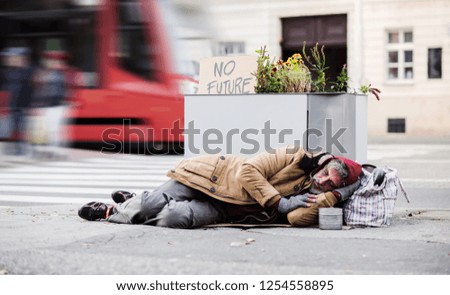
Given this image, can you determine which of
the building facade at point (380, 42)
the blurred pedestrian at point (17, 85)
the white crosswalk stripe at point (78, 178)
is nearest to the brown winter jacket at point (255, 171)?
the white crosswalk stripe at point (78, 178)

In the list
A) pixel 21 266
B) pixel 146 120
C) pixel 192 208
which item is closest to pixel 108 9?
pixel 146 120

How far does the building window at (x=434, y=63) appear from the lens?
27.0 meters

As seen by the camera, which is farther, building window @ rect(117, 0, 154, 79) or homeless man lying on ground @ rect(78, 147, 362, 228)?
building window @ rect(117, 0, 154, 79)

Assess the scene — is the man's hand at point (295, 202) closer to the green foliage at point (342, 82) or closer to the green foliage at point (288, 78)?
the green foliage at point (288, 78)

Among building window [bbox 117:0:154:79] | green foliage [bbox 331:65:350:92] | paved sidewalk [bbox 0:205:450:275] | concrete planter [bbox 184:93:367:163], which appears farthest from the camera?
building window [bbox 117:0:154:79]

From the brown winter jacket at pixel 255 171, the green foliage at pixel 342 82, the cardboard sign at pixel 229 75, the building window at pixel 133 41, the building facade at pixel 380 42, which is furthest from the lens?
the building facade at pixel 380 42

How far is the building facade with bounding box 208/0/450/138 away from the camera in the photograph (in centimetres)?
2656

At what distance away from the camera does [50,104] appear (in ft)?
57.2

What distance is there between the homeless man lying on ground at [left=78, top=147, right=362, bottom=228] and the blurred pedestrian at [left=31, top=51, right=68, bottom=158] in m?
10.1

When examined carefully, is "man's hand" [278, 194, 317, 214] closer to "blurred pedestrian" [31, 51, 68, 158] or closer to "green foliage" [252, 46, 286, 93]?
"green foliage" [252, 46, 286, 93]

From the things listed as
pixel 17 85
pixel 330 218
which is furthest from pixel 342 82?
pixel 17 85

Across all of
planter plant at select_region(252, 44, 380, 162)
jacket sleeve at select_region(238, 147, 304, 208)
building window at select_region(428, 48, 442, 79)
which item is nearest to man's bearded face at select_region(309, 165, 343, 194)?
jacket sleeve at select_region(238, 147, 304, 208)

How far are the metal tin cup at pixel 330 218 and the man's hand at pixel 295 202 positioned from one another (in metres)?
0.12

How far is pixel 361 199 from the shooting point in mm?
7062
